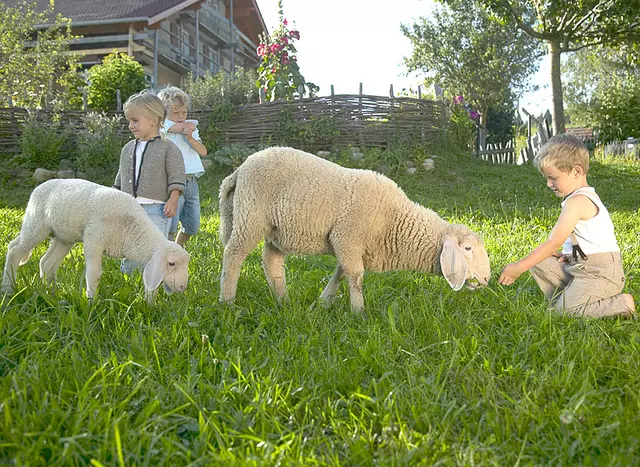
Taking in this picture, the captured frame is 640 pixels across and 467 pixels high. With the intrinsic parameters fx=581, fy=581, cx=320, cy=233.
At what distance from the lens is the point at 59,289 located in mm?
3801

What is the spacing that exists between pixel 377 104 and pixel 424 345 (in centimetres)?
963

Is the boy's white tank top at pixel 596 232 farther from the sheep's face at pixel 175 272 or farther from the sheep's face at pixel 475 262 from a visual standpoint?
the sheep's face at pixel 175 272

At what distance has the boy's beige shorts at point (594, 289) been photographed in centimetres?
343

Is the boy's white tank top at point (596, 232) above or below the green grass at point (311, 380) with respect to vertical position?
above

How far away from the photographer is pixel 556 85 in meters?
14.9

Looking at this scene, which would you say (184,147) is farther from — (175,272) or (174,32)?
(174,32)

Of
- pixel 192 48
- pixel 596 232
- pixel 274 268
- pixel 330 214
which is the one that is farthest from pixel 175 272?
pixel 192 48

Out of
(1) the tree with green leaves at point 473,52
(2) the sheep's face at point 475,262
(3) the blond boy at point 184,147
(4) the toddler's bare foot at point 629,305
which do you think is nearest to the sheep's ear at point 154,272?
(3) the blond boy at point 184,147

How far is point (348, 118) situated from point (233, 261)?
8496mm

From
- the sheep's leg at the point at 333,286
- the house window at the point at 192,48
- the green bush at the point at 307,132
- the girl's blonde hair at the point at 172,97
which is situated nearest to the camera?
the sheep's leg at the point at 333,286

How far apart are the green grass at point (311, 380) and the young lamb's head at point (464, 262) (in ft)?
0.60

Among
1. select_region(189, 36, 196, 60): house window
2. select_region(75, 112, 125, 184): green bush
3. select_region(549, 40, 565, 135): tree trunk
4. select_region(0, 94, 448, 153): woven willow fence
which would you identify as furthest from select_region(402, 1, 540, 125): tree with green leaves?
select_region(75, 112, 125, 184): green bush

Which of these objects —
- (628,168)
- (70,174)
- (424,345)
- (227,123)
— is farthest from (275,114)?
(424,345)

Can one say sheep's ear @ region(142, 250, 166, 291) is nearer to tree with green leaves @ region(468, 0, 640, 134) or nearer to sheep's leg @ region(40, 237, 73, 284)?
sheep's leg @ region(40, 237, 73, 284)
